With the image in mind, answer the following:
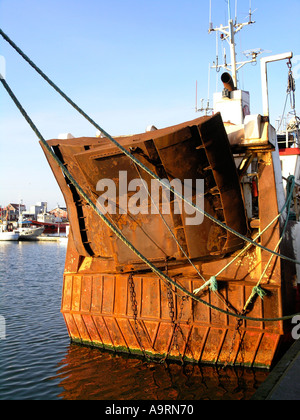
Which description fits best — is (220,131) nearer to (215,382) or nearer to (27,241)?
(215,382)

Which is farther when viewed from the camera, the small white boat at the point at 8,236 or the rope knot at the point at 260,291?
the small white boat at the point at 8,236

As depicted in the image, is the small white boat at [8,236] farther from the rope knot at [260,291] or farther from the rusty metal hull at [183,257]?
the rope knot at [260,291]

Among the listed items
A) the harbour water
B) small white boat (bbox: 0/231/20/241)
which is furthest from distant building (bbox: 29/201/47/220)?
the harbour water

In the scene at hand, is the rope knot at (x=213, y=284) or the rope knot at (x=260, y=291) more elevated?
the rope knot at (x=213, y=284)

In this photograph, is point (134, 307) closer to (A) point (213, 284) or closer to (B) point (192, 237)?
(A) point (213, 284)

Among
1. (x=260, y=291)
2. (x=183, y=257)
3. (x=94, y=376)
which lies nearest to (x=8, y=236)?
(x=94, y=376)

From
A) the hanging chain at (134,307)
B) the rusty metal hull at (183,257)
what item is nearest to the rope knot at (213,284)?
the rusty metal hull at (183,257)

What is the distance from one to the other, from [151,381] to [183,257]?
271 cm

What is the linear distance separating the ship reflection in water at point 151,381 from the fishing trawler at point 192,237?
0.82 ft

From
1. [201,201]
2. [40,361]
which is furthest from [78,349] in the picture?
[201,201]

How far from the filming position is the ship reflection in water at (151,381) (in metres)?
7.14

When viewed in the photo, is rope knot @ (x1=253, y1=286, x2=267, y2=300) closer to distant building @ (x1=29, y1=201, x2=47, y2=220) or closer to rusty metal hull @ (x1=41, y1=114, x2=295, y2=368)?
rusty metal hull @ (x1=41, y1=114, x2=295, y2=368)

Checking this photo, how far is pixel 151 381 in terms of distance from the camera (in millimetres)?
7719

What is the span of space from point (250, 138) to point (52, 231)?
291 feet
